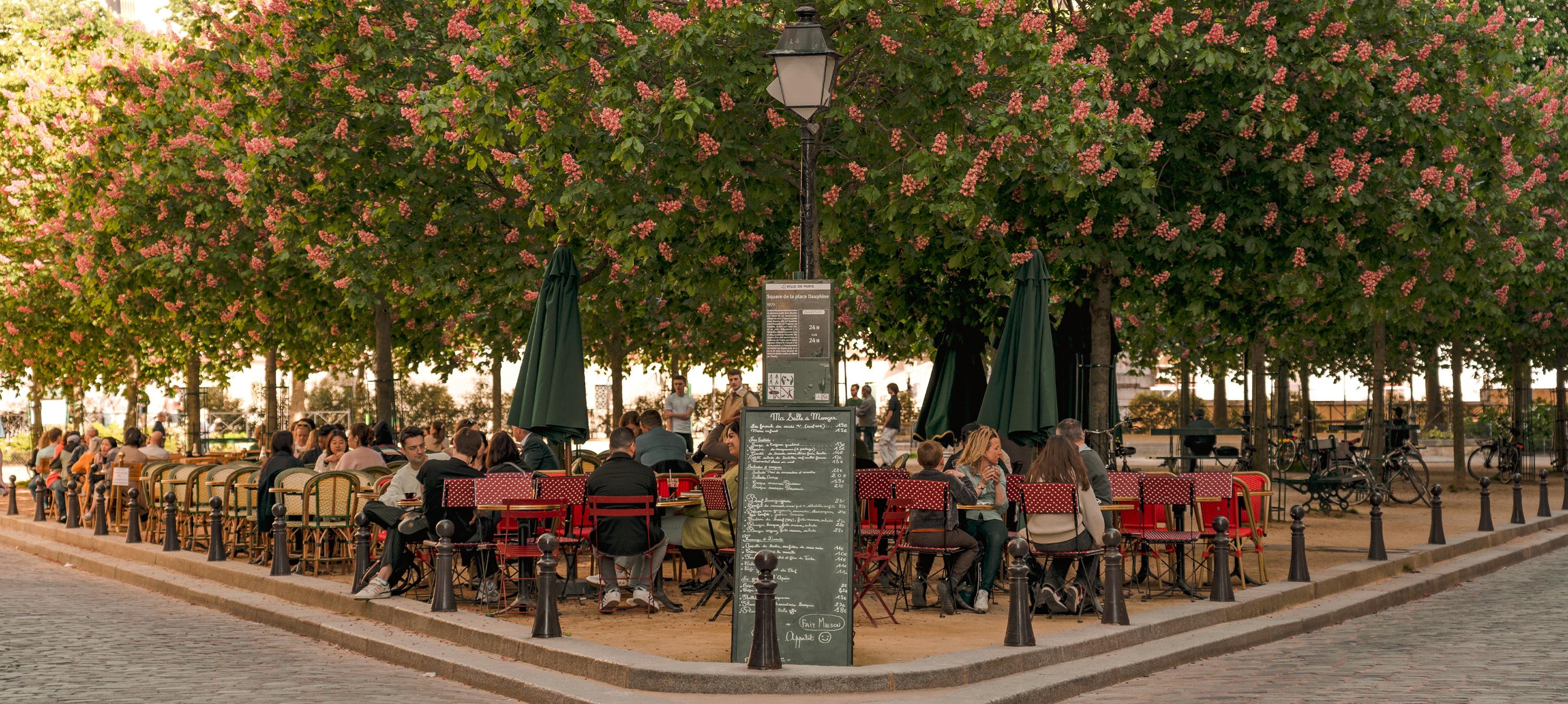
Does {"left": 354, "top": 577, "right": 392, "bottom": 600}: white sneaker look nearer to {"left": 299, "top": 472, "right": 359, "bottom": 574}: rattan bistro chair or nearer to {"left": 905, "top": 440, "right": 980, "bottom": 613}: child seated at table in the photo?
{"left": 299, "top": 472, "right": 359, "bottom": 574}: rattan bistro chair

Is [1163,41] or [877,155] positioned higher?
[1163,41]

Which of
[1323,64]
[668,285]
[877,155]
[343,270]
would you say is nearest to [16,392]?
[343,270]

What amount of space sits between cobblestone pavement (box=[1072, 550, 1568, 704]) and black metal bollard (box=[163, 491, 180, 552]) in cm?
1167

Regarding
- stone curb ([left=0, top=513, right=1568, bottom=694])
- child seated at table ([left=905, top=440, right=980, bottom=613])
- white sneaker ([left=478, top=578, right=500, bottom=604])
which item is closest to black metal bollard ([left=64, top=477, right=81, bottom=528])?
stone curb ([left=0, top=513, right=1568, bottom=694])

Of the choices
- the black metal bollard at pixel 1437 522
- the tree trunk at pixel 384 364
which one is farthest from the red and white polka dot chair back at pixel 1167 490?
the tree trunk at pixel 384 364

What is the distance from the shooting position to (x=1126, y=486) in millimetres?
13477

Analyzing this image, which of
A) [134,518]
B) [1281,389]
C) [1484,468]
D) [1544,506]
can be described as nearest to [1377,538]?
[1544,506]

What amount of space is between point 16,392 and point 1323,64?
35822mm

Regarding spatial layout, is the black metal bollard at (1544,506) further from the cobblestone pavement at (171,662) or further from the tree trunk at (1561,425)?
the cobblestone pavement at (171,662)

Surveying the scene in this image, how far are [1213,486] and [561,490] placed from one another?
5.52 metres

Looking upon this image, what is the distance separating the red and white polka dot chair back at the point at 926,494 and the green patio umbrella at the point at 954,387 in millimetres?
5852

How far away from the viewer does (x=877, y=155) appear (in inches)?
635

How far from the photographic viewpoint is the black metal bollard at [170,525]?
17594mm

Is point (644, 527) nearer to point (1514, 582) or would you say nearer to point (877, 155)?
point (877, 155)
